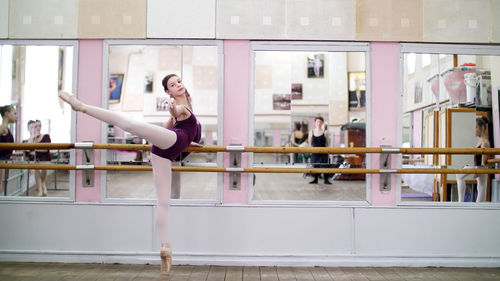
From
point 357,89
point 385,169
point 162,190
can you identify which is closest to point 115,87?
point 162,190

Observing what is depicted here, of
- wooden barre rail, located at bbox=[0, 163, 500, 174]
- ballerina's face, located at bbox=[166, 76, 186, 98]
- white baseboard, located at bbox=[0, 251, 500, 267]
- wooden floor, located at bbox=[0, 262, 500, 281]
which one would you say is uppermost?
ballerina's face, located at bbox=[166, 76, 186, 98]

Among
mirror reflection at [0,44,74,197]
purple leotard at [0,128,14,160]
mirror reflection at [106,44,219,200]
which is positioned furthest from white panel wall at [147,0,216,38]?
purple leotard at [0,128,14,160]

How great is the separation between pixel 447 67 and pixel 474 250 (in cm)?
Result: 175

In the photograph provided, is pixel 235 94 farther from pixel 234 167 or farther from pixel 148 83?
pixel 148 83

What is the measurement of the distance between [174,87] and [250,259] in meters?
1.63

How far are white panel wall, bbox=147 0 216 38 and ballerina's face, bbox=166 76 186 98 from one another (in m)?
0.77

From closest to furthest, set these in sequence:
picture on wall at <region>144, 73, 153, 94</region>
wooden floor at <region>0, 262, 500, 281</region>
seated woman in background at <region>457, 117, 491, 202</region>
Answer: wooden floor at <region>0, 262, 500, 281</region> → seated woman in background at <region>457, 117, 491, 202</region> → picture on wall at <region>144, 73, 153, 94</region>

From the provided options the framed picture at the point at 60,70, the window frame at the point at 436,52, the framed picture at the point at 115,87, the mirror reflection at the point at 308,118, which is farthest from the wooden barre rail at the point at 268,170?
the framed picture at the point at 60,70

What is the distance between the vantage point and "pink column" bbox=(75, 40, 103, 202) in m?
3.19

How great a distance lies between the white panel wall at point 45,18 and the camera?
320 cm

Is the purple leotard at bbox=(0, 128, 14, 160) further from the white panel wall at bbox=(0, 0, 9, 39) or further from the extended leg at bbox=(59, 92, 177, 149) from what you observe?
the extended leg at bbox=(59, 92, 177, 149)

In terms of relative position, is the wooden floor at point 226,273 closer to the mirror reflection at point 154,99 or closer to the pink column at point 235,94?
the mirror reflection at point 154,99

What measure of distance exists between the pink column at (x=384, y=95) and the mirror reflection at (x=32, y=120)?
9.23 ft

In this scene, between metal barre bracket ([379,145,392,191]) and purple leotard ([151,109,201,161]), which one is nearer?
purple leotard ([151,109,201,161])
